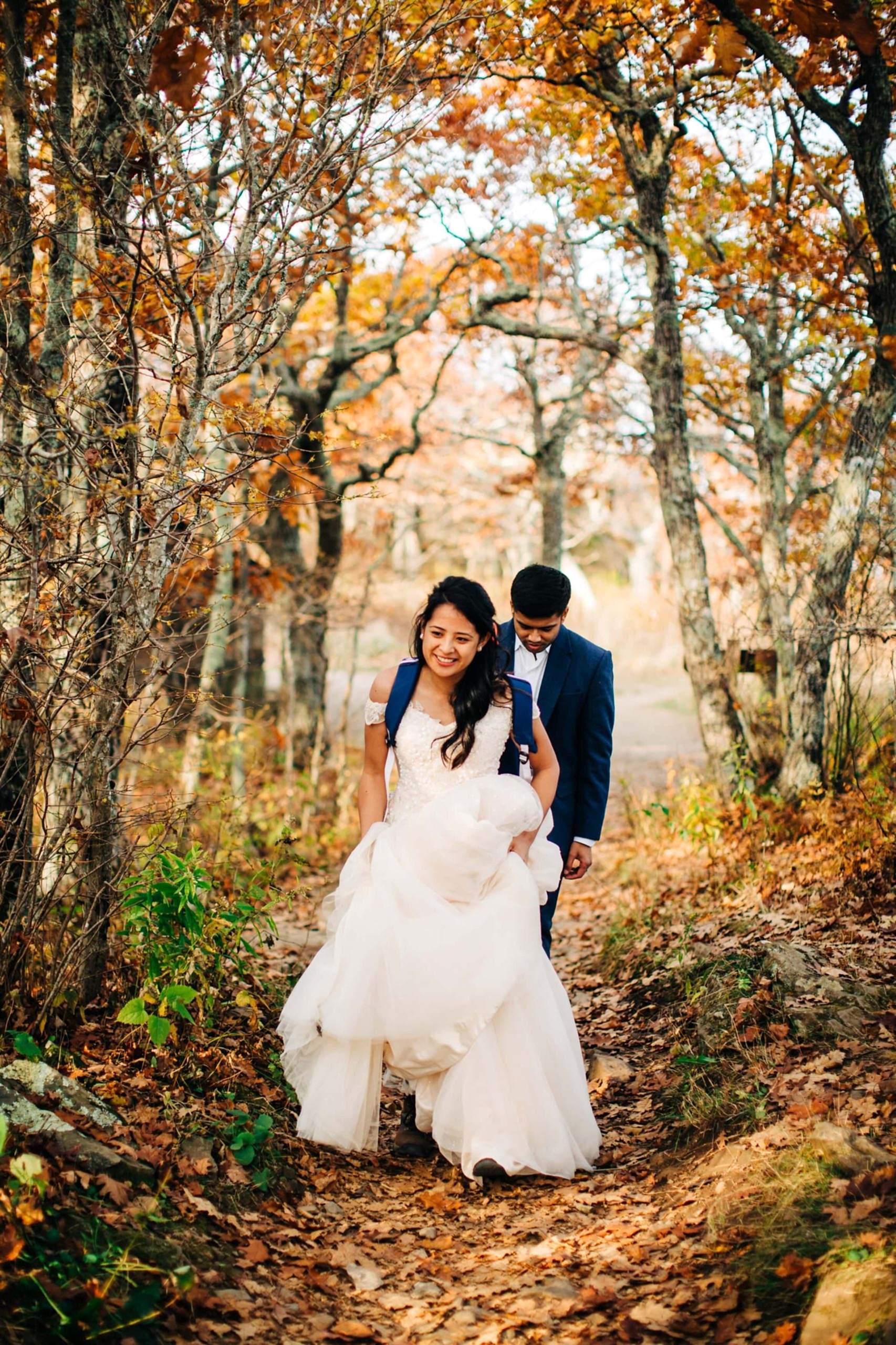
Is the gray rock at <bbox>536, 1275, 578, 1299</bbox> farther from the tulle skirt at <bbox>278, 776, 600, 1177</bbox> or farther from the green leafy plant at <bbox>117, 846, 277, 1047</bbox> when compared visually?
the green leafy plant at <bbox>117, 846, 277, 1047</bbox>

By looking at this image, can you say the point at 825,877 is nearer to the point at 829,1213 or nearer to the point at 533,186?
the point at 829,1213

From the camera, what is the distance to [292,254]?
13.2 feet

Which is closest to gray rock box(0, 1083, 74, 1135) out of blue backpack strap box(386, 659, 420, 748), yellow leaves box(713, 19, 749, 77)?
blue backpack strap box(386, 659, 420, 748)

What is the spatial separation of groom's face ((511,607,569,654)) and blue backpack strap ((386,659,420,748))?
647 millimetres

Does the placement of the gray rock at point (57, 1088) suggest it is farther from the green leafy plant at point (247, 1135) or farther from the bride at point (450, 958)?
the bride at point (450, 958)

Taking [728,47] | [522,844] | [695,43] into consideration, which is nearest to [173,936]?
[522,844]

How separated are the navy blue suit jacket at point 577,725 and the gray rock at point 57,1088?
2.35m

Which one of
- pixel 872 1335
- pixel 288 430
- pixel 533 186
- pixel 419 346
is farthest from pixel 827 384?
pixel 419 346

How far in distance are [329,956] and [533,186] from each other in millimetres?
11014

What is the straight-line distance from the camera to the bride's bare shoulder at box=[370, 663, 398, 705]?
13.8ft

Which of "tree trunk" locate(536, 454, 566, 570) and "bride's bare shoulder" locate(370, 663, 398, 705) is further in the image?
"tree trunk" locate(536, 454, 566, 570)

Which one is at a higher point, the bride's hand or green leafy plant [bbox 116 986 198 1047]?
the bride's hand

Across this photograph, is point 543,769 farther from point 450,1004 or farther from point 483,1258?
point 483,1258

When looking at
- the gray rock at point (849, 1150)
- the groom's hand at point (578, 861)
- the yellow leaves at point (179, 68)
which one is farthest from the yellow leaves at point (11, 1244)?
the yellow leaves at point (179, 68)
